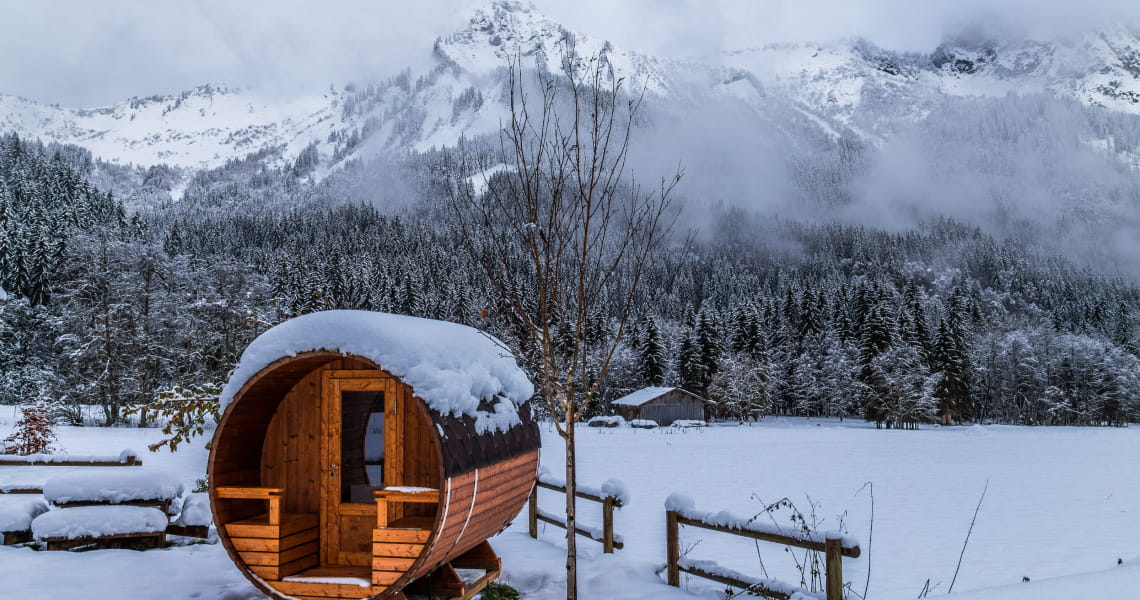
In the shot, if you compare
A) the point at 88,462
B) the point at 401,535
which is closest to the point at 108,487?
the point at 88,462

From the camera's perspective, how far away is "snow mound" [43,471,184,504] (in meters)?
9.23

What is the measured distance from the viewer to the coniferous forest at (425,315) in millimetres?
33094

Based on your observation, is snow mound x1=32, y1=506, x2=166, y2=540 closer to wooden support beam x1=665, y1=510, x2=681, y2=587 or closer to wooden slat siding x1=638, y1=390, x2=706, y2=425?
wooden support beam x1=665, y1=510, x2=681, y2=587

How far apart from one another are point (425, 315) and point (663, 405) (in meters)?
26.4

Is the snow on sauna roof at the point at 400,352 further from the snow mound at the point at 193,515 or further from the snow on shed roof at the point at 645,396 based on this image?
the snow on shed roof at the point at 645,396

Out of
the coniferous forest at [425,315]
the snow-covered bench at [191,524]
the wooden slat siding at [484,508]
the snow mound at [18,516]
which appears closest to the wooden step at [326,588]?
the wooden slat siding at [484,508]

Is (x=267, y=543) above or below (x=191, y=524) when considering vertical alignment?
above

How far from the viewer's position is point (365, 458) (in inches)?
294

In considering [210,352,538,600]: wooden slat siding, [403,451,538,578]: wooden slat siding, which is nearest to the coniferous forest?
[210,352,538,600]: wooden slat siding

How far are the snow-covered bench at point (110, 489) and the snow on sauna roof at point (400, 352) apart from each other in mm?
4115

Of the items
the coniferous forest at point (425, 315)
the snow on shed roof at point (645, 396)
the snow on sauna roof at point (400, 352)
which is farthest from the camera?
the snow on shed roof at point (645, 396)

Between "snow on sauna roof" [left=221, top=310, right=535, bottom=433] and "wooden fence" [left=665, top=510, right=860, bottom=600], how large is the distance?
229 cm

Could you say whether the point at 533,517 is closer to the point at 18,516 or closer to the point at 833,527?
the point at 833,527

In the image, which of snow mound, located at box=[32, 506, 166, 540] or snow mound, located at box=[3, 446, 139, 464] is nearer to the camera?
snow mound, located at box=[32, 506, 166, 540]
